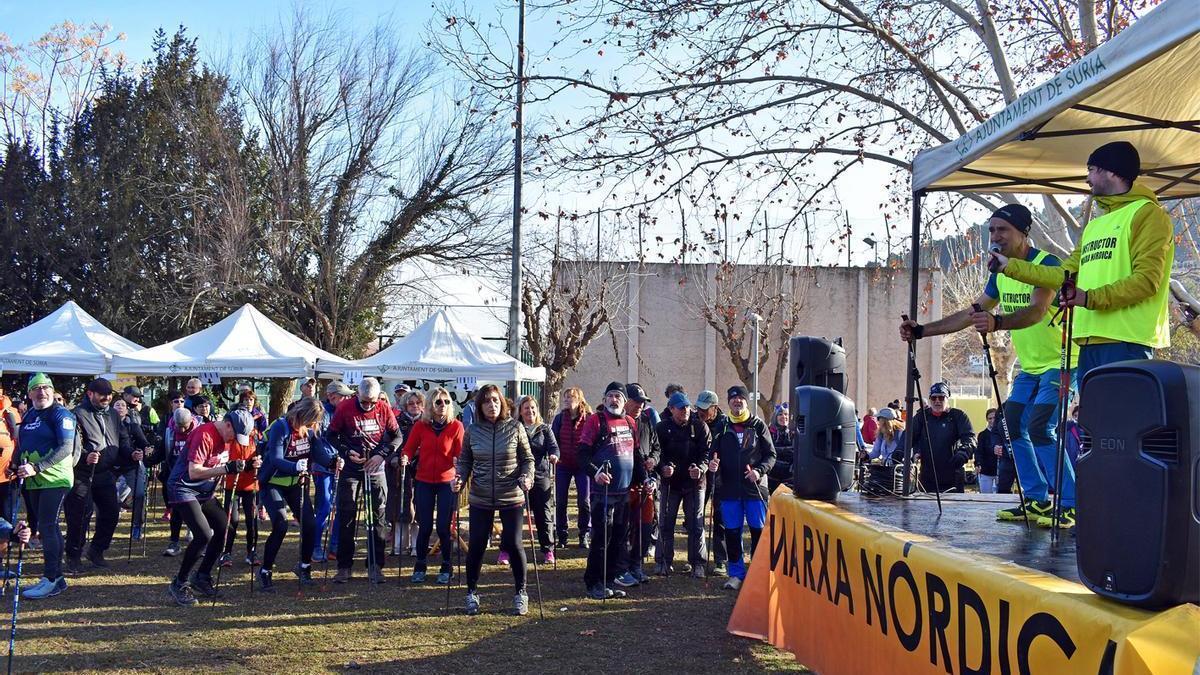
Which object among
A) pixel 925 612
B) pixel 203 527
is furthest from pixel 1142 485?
pixel 203 527

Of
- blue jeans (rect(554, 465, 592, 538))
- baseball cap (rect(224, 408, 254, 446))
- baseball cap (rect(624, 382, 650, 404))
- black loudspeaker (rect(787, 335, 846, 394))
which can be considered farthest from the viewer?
blue jeans (rect(554, 465, 592, 538))

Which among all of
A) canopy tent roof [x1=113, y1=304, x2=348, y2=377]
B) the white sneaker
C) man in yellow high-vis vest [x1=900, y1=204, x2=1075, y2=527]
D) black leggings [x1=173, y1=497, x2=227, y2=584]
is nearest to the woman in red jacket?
black leggings [x1=173, y1=497, x2=227, y2=584]

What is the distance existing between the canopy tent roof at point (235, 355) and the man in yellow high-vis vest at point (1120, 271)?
1239 centimetres

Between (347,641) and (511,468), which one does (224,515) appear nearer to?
(347,641)

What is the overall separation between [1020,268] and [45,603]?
8420 mm

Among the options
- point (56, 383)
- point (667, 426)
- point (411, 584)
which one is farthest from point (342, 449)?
point (56, 383)

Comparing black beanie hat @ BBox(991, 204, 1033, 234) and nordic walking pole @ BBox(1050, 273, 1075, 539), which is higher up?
black beanie hat @ BBox(991, 204, 1033, 234)

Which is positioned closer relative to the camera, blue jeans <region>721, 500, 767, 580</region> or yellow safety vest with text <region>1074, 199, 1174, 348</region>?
yellow safety vest with text <region>1074, 199, 1174, 348</region>

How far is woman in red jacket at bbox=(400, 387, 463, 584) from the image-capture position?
966cm

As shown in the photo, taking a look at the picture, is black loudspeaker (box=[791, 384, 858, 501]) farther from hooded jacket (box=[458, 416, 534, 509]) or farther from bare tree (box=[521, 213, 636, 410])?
bare tree (box=[521, 213, 636, 410])

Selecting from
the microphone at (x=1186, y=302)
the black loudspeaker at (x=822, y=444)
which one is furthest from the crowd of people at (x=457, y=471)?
the microphone at (x=1186, y=302)

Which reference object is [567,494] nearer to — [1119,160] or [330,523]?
[330,523]

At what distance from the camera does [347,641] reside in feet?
25.5

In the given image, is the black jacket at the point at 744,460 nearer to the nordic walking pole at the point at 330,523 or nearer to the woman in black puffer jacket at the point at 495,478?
the woman in black puffer jacket at the point at 495,478
